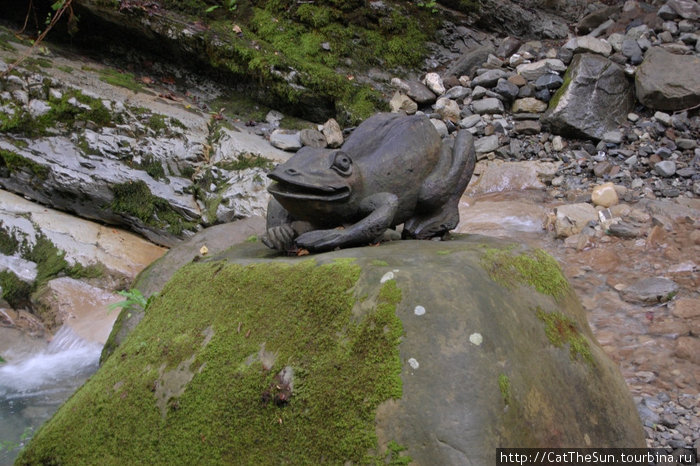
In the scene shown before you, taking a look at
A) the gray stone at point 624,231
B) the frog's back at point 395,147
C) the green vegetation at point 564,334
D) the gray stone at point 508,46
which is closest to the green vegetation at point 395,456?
the green vegetation at point 564,334

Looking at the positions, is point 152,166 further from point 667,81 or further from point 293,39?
point 667,81

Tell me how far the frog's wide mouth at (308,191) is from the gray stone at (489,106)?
6241mm

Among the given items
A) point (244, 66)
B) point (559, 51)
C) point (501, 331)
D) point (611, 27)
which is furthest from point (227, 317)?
point (611, 27)

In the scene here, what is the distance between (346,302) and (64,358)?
449cm

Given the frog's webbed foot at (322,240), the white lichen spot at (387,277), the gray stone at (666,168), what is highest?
the white lichen spot at (387,277)

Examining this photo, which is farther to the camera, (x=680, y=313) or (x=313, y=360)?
(x=680, y=313)

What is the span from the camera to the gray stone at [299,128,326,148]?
27.5ft

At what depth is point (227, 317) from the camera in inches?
114

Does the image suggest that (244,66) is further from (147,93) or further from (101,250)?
(101,250)

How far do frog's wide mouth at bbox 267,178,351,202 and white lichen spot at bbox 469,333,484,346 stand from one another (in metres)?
1.43

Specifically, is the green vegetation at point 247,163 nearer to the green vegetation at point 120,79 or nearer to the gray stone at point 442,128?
the green vegetation at point 120,79

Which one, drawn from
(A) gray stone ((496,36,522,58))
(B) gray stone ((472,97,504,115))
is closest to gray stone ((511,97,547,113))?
(B) gray stone ((472,97,504,115))

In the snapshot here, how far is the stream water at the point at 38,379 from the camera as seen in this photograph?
4.46m

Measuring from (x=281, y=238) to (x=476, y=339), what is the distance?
1.61m
